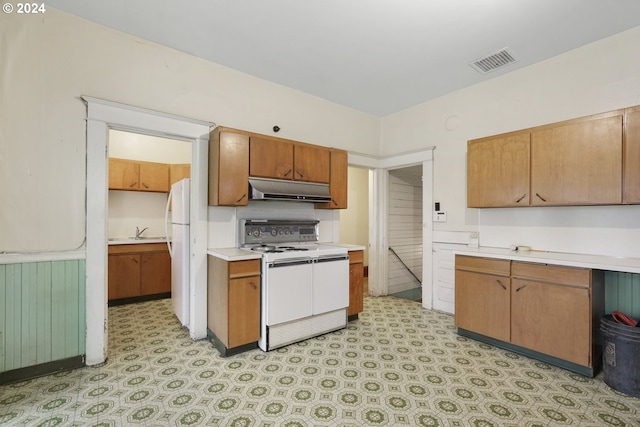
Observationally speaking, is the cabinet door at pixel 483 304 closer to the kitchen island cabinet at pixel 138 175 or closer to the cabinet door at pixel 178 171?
the cabinet door at pixel 178 171

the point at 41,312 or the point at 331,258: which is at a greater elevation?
the point at 331,258

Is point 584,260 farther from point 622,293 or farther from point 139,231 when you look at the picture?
point 139,231

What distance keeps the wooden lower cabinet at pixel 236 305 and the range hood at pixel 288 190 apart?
2.45 feet

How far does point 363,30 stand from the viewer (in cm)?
275

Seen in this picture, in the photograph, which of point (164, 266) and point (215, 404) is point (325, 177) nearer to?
point (215, 404)

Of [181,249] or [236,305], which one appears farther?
[181,249]

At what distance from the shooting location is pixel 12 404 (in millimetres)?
2047

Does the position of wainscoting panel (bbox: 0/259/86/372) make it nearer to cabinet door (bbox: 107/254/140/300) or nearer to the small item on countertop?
cabinet door (bbox: 107/254/140/300)

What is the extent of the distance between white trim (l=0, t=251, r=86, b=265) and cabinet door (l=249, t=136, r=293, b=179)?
1728mm

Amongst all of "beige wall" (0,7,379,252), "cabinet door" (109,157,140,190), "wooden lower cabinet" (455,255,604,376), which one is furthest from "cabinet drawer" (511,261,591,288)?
"cabinet door" (109,157,140,190)

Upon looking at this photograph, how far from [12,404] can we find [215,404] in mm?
1421

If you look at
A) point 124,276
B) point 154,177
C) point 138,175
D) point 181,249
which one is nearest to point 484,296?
point 181,249

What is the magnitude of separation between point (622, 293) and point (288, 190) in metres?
3.38

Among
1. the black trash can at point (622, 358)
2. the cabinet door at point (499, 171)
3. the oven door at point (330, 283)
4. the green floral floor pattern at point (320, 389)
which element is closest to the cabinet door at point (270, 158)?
the oven door at point (330, 283)
